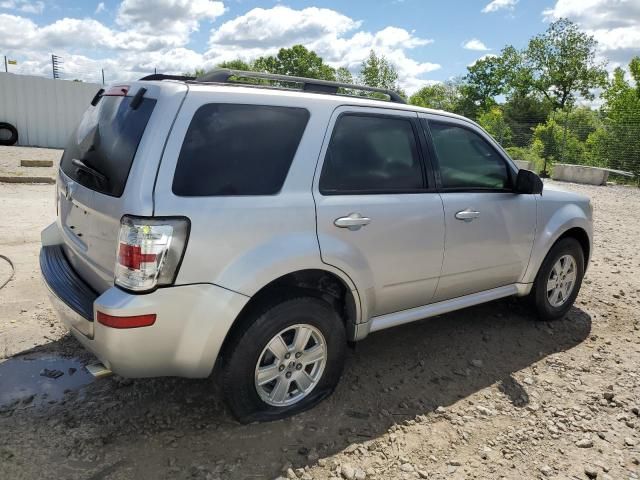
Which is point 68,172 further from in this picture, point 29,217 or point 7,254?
point 29,217

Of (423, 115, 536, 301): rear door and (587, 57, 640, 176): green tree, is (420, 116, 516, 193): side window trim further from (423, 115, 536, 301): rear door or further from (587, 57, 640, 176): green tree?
(587, 57, 640, 176): green tree

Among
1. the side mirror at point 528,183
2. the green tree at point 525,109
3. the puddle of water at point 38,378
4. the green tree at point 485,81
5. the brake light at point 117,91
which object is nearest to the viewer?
the brake light at point 117,91

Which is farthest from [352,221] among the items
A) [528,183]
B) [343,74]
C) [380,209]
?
[343,74]

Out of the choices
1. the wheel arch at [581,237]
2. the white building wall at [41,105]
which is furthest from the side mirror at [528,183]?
the white building wall at [41,105]

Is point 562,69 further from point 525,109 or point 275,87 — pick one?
point 275,87

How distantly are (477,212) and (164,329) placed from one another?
231 cm

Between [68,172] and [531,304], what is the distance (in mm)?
3801

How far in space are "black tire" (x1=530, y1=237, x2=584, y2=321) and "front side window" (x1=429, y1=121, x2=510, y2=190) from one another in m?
0.88

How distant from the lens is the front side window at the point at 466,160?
11.7 ft

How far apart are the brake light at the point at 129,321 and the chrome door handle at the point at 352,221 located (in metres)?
1.10

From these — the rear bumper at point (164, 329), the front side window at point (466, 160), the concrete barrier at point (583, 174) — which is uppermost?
the front side window at point (466, 160)

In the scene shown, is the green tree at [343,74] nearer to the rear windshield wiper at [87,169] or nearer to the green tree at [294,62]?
the green tree at [294,62]

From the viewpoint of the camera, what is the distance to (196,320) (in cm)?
247

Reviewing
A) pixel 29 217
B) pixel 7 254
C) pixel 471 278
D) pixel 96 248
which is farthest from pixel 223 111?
pixel 29 217
